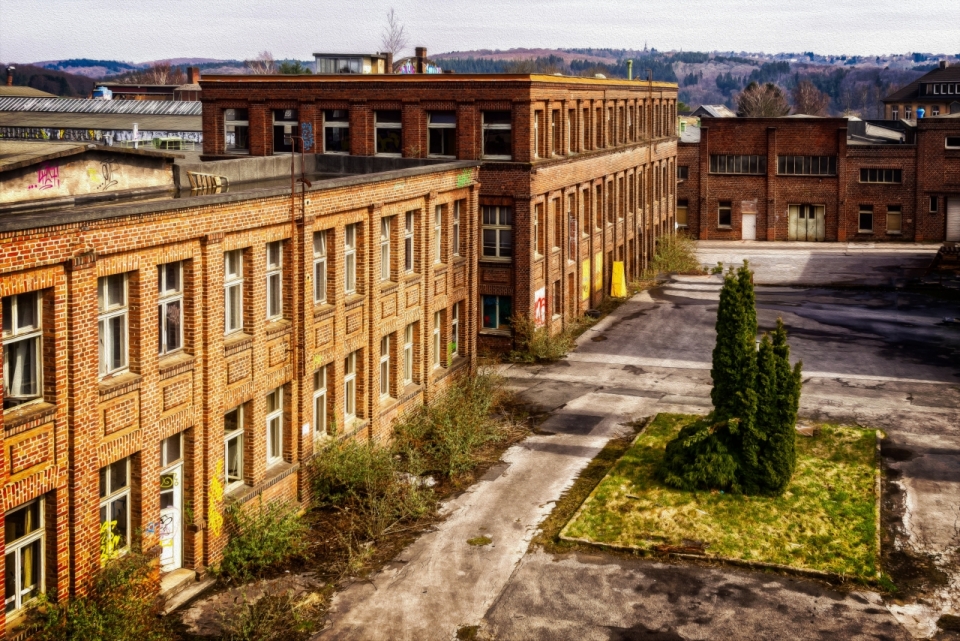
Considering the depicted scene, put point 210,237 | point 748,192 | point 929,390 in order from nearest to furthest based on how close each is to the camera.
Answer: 1. point 210,237
2. point 929,390
3. point 748,192

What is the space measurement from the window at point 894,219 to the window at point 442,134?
139ft

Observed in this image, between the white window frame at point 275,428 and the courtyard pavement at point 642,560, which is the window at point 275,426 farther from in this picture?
the courtyard pavement at point 642,560

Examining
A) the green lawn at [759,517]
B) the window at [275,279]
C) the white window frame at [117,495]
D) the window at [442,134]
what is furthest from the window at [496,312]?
the white window frame at [117,495]

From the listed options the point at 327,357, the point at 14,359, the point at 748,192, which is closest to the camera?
the point at 14,359

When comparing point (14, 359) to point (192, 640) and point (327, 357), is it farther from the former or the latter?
point (327, 357)

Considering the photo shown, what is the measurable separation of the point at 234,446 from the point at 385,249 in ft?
25.7

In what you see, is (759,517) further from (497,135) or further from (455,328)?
(497,135)

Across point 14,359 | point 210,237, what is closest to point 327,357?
point 210,237

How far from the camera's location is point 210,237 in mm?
19453

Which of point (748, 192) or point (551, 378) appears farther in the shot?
point (748, 192)

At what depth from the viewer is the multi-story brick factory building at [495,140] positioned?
127ft

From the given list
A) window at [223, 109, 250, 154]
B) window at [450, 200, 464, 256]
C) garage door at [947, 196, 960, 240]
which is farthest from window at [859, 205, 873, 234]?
window at [450, 200, 464, 256]

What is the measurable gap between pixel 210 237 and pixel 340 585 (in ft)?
21.5

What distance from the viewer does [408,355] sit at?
97.0ft
